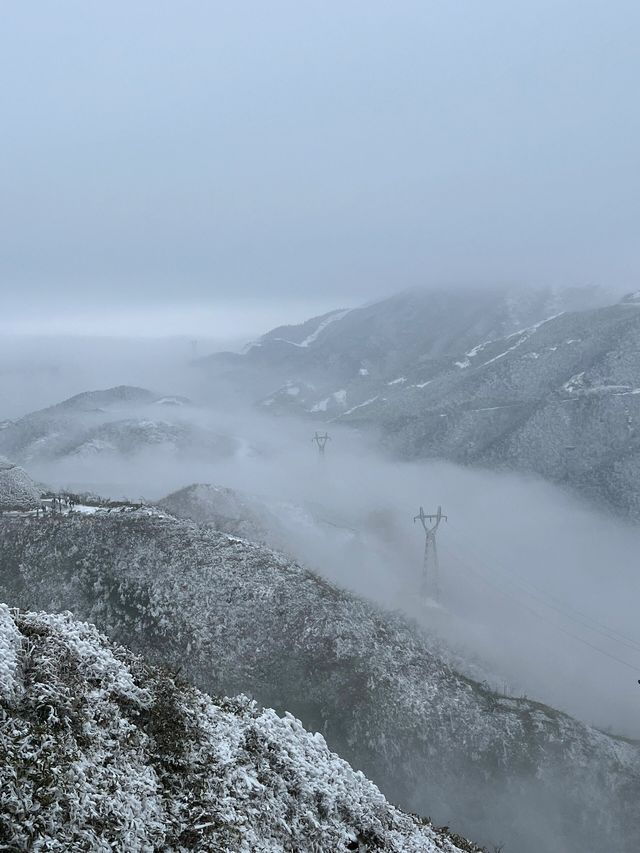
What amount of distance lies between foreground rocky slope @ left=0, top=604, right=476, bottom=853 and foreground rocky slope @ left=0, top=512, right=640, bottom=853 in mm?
15045

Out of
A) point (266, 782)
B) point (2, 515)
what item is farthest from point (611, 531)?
point (266, 782)

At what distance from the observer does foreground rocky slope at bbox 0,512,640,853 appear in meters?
29.2

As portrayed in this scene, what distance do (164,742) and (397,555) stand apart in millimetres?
63169

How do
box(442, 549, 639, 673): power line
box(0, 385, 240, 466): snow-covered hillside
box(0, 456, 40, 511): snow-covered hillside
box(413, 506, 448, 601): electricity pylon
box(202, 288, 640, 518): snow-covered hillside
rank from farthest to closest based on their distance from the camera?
box(0, 385, 240, 466): snow-covered hillside < box(202, 288, 640, 518): snow-covered hillside < box(442, 549, 639, 673): power line < box(413, 506, 448, 601): electricity pylon < box(0, 456, 40, 511): snow-covered hillside

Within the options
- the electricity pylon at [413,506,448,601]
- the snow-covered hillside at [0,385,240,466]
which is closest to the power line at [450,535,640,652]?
the electricity pylon at [413,506,448,601]

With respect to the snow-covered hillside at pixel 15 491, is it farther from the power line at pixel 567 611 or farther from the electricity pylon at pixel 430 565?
the power line at pixel 567 611

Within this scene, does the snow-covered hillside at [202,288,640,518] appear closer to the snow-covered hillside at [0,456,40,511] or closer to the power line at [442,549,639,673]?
the power line at [442,549,639,673]

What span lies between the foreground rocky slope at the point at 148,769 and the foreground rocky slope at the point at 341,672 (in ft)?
49.4

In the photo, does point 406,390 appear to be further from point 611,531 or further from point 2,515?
Answer: point 2,515

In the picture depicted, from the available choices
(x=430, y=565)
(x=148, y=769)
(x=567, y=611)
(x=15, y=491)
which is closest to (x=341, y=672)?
(x=148, y=769)

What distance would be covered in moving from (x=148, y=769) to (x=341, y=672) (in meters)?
22.9

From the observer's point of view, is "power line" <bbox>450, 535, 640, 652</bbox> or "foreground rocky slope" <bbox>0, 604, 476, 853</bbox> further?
"power line" <bbox>450, 535, 640, 652</bbox>

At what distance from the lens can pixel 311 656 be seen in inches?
1334

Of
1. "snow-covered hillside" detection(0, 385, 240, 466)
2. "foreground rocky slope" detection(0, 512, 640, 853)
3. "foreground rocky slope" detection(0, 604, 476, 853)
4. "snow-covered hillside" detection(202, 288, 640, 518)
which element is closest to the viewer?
"foreground rocky slope" detection(0, 604, 476, 853)
